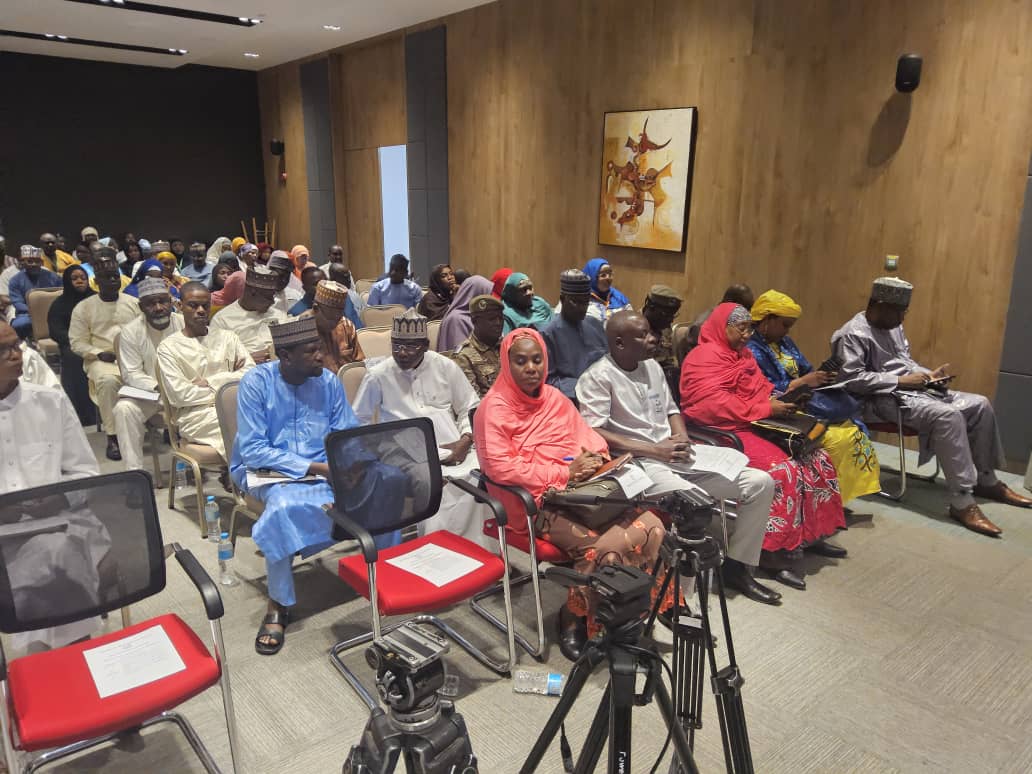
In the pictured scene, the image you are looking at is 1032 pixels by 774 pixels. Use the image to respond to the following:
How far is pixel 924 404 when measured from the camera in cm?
443

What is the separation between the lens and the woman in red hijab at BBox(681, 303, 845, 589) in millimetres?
3602

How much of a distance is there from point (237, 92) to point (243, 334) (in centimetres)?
1092

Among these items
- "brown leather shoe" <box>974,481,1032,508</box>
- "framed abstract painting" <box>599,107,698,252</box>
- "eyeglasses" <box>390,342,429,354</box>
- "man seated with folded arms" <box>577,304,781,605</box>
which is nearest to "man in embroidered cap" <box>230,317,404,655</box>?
"eyeglasses" <box>390,342,429,354</box>

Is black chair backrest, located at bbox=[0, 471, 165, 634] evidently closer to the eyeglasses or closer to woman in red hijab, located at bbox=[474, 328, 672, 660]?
woman in red hijab, located at bbox=[474, 328, 672, 660]

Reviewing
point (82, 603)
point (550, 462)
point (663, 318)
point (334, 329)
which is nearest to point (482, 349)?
point (334, 329)

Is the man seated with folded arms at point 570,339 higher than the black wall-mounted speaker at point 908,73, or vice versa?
the black wall-mounted speaker at point 908,73

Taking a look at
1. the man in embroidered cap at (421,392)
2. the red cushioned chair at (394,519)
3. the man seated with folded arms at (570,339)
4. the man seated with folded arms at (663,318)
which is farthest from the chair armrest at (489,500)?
the man seated with folded arms at (663,318)

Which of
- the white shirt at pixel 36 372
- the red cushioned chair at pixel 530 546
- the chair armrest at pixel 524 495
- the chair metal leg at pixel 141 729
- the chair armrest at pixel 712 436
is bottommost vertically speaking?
the chair metal leg at pixel 141 729

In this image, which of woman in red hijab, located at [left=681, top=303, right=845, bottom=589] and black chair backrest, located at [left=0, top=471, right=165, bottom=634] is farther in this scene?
woman in red hijab, located at [left=681, top=303, right=845, bottom=589]

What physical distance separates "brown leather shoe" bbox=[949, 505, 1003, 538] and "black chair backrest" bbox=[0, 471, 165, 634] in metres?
4.23

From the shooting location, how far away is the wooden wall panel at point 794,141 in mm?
4980

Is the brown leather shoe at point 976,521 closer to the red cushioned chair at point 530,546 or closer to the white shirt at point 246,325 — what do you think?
the red cushioned chair at point 530,546

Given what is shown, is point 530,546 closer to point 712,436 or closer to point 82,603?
point 712,436

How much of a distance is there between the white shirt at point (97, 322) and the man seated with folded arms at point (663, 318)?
156 inches
